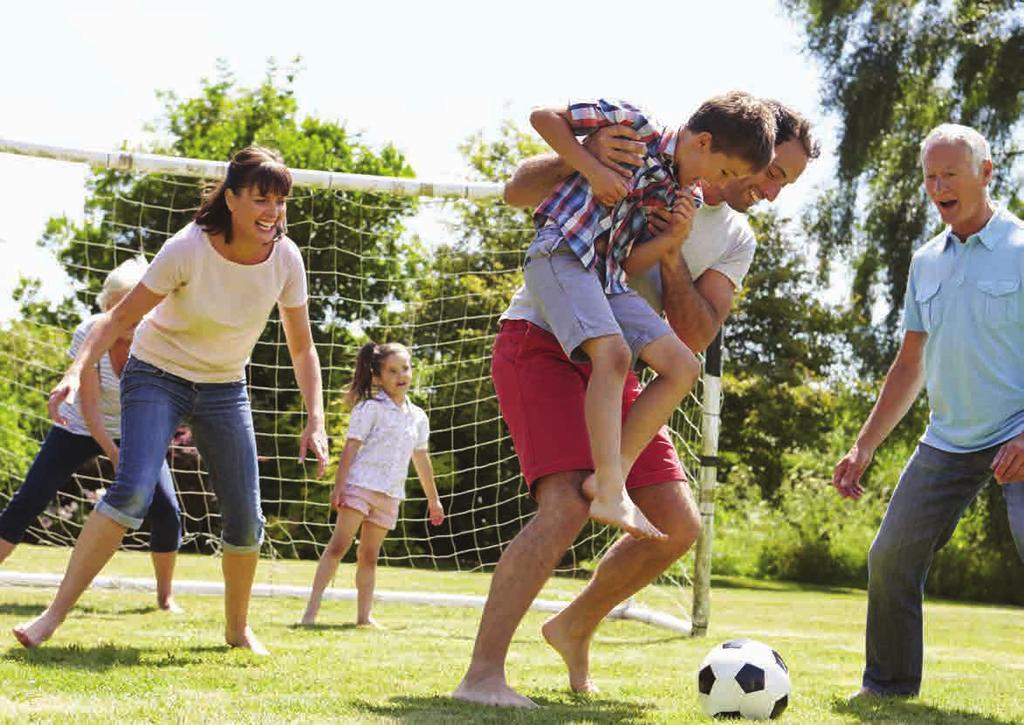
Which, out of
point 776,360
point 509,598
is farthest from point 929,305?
point 776,360

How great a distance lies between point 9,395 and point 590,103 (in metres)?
9.03

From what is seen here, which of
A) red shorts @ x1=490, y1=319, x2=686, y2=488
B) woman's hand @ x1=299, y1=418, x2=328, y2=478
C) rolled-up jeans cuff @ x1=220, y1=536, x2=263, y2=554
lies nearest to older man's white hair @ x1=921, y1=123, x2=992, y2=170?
red shorts @ x1=490, y1=319, x2=686, y2=488

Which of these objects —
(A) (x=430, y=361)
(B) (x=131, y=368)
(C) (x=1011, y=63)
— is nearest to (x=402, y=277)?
(A) (x=430, y=361)

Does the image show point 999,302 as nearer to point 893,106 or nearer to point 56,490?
point 56,490

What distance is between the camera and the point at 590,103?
12.9 feet

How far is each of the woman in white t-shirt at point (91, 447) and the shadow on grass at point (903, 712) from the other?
10.3ft

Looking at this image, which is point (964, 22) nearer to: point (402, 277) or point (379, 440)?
point (402, 277)

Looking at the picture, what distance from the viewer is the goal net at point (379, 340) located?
1013 cm

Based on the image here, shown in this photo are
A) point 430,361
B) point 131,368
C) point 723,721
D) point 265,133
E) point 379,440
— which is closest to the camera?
point 723,721

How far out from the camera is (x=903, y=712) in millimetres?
4004

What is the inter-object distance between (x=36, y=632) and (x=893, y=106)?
1472cm

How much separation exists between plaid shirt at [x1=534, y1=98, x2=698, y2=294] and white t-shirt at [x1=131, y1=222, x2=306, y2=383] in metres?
1.14

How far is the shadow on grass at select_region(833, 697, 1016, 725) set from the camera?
3.83 meters

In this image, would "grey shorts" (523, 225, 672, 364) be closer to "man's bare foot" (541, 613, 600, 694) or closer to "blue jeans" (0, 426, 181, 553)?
"man's bare foot" (541, 613, 600, 694)
